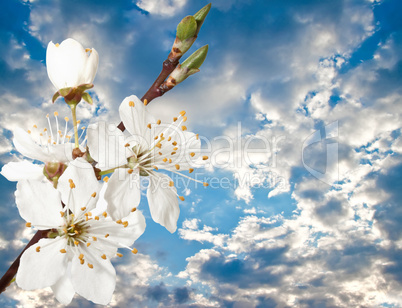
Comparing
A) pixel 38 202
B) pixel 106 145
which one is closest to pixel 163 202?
pixel 106 145

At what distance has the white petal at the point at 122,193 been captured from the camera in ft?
4.62

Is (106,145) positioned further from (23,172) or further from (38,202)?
(23,172)

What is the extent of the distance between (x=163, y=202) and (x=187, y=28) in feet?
2.45

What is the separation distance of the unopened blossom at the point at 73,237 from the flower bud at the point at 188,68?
1.65 ft

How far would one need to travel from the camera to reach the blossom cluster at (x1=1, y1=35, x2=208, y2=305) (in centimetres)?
143

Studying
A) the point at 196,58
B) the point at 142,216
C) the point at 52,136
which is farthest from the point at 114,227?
the point at 196,58

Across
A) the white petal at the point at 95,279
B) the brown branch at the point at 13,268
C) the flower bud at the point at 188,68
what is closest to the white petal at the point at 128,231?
the white petal at the point at 95,279

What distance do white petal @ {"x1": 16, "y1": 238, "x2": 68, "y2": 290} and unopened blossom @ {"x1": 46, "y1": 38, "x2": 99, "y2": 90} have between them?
2.19ft

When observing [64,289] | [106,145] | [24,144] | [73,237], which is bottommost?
[64,289]

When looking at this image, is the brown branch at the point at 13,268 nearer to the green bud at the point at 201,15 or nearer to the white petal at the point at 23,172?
the white petal at the point at 23,172

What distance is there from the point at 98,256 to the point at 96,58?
859mm

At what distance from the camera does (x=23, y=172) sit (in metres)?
1.70

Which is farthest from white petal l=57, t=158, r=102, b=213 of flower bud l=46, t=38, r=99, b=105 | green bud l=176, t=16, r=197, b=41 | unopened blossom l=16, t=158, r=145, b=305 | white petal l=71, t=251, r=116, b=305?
green bud l=176, t=16, r=197, b=41

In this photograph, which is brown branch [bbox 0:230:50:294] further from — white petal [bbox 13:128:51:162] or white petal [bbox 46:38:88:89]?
white petal [bbox 46:38:88:89]
